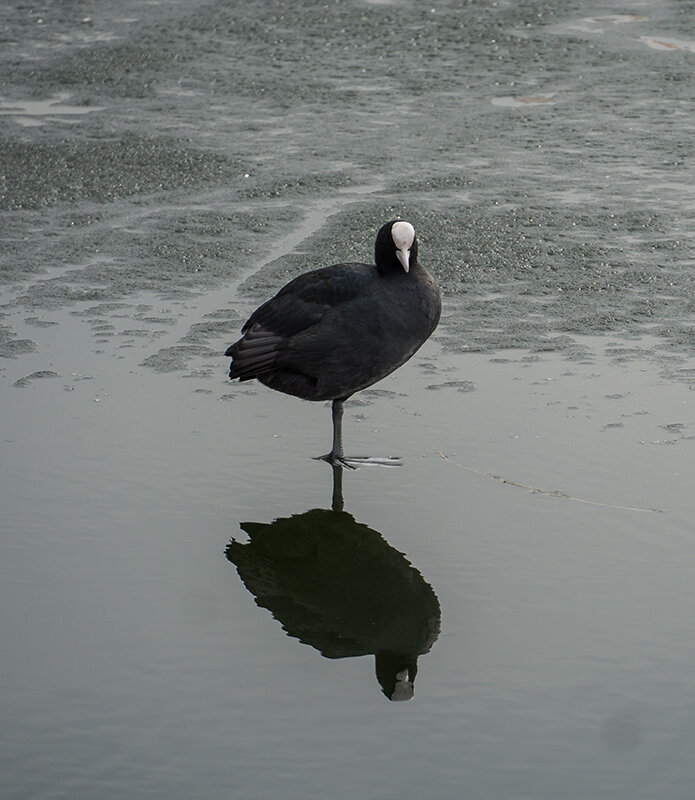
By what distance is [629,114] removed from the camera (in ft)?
27.5

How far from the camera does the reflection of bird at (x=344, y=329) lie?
15.2 ft

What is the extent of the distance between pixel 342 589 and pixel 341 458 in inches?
34.9

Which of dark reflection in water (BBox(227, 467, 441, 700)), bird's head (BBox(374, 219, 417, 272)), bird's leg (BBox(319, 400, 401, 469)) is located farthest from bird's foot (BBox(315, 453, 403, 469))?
bird's head (BBox(374, 219, 417, 272))

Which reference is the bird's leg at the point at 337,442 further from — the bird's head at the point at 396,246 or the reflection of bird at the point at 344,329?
the bird's head at the point at 396,246

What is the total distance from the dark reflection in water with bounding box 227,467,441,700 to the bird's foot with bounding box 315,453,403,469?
21 cm

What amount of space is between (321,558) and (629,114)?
5350 millimetres

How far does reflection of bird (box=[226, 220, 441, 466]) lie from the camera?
4.64 meters

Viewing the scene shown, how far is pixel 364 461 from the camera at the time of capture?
449 cm

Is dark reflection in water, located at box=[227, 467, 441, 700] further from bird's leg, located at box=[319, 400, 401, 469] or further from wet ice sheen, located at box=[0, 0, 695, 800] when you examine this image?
bird's leg, located at box=[319, 400, 401, 469]

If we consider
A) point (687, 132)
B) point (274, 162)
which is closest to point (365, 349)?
point (274, 162)

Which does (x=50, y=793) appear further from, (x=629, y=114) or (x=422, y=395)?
(x=629, y=114)

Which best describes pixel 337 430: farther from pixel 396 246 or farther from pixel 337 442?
pixel 396 246

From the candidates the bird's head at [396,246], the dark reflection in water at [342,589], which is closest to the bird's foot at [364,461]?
the dark reflection in water at [342,589]

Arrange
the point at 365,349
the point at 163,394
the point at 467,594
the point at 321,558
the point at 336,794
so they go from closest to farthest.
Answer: the point at 336,794, the point at 467,594, the point at 321,558, the point at 365,349, the point at 163,394
